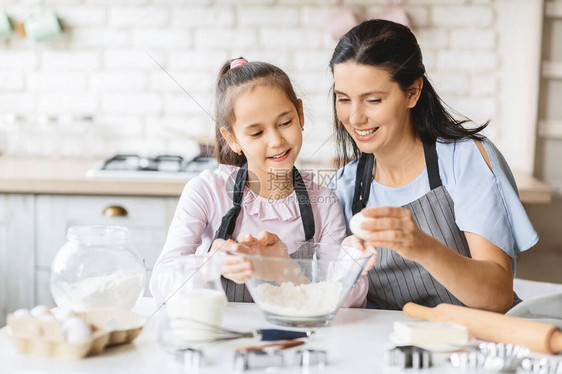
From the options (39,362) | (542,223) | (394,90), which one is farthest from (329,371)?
(542,223)

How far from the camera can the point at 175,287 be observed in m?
1.05

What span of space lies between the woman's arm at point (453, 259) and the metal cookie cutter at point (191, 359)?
331 mm

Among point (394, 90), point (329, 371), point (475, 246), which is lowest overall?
point (329, 371)

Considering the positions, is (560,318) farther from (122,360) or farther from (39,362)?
(39,362)

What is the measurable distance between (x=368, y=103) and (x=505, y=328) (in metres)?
0.61

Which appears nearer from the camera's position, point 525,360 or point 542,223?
point 525,360

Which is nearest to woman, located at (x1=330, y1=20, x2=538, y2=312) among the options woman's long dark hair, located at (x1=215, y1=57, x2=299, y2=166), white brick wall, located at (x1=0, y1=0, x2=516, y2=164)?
woman's long dark hair, located at (x1=215, y1=57, x2=299, y2=166)

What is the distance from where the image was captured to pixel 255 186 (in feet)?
4.78

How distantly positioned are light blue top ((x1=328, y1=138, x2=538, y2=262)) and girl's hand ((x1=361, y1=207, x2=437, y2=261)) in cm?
36

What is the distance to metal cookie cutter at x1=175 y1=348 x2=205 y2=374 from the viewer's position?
2.98 feet

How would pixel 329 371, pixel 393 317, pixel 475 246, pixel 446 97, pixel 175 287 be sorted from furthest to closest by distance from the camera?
1. pixel 446 97
2. pixel 475 246
3. pixel 393 317
4. pixel 175 287
5. pixel 329 371

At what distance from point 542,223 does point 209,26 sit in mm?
1616

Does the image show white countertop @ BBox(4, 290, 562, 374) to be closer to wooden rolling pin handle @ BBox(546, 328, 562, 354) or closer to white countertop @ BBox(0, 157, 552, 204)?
wooden rolling pin handle @ BBox(546, 328, 562, 354)

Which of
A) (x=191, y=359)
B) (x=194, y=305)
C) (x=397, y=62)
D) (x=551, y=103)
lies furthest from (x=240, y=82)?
(x=551, y=103)
